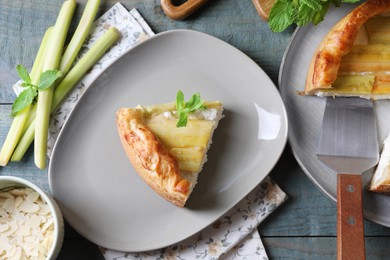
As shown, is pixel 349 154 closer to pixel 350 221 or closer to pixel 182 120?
pixel 350 221

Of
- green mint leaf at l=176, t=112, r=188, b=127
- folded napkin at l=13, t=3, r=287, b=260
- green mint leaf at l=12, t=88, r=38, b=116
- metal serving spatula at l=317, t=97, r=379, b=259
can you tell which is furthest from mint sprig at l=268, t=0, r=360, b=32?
green mint leaf at l=12, t=88, r=38, b=116

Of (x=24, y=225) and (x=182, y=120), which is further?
(x=24, y=225)

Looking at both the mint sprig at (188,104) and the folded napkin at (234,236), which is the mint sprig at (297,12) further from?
the folded napkin at (234,236)

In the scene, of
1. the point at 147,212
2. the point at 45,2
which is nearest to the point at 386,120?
the point at 147,212

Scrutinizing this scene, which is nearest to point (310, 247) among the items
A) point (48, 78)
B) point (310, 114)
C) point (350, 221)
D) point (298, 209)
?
point (298, 209)

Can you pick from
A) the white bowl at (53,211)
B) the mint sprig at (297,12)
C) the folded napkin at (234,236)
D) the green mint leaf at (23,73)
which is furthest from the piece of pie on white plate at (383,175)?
the green mint leaf at (23,73)

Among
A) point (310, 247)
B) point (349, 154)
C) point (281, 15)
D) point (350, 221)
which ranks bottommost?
Answer: point (310, 247)
